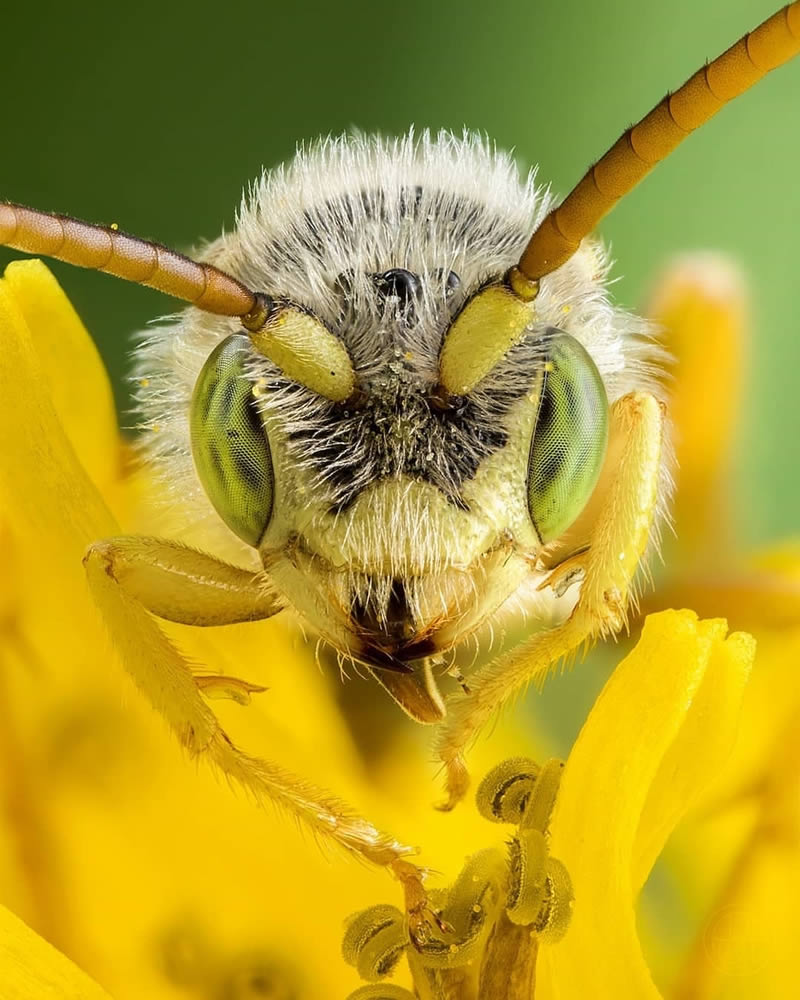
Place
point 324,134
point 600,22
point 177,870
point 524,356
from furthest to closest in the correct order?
point 600,22, point 324,134, point 177,870, point 524,356

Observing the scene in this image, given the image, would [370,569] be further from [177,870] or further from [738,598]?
[738,598]

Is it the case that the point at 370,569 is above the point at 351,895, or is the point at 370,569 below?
above

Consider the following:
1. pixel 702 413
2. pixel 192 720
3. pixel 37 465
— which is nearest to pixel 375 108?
pixel 702 413

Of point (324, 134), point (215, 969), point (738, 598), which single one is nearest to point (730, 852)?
point (738, 598)

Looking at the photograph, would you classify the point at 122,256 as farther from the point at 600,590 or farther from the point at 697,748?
the point at 697,748

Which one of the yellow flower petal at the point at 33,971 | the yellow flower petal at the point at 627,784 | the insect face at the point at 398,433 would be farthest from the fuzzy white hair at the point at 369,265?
the yellow flower petal at the point at 33,971

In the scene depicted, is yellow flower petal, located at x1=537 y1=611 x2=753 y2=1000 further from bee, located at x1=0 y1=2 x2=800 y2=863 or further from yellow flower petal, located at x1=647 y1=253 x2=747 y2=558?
yellow flower petal, located at x1=647 y1=253 x2=747 y2=558
